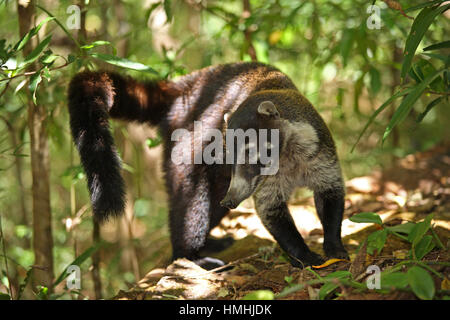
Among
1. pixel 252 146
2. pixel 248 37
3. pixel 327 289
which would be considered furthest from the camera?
pixel 248 37

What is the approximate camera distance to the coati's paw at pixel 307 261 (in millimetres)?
3514

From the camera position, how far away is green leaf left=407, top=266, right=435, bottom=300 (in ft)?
7.18

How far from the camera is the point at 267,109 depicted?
3.38m

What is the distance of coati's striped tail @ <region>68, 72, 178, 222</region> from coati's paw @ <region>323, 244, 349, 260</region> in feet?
5.69

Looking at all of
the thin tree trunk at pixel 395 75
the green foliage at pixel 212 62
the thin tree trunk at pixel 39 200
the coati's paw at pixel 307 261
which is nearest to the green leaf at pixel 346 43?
the green foliage at pixel 212 62

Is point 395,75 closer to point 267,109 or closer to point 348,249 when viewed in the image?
point 348,249

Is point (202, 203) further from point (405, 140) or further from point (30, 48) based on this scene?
point (405, 140)

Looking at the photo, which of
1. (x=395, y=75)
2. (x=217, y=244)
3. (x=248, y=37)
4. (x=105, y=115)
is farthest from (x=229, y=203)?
(x=395, y=75)

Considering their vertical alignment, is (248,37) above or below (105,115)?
above

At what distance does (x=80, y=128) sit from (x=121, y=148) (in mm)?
1742

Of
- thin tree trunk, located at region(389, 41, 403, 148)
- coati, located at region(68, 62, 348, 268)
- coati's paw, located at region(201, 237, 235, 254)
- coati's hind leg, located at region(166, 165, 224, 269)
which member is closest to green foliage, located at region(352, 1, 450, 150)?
coati, located at region(68, 62, 348, 268)

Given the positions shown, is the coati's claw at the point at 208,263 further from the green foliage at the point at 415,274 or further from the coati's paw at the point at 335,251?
the green foliage at the point at 415,274

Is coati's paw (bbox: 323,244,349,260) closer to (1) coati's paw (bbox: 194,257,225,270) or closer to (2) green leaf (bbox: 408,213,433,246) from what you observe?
(2) green leaf (bbox: 408,213,433,246)

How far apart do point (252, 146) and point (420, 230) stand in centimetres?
133
